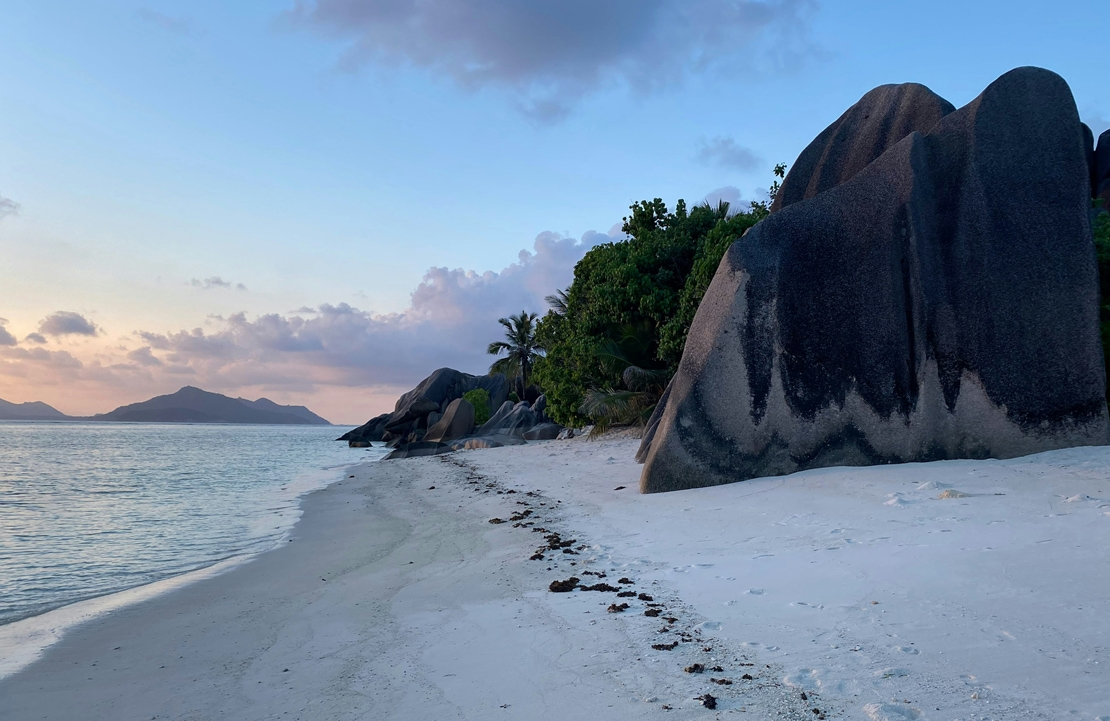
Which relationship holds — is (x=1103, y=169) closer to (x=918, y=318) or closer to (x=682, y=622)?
(x=918, y=318)

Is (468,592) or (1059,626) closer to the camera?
(1059,626)

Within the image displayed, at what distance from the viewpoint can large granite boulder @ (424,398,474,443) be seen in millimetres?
42844

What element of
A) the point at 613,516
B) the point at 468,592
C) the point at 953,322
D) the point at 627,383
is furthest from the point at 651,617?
the point at 627,383

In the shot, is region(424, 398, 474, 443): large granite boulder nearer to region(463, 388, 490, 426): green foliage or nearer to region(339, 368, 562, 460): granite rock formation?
region(339, 368, 562, 460): granite rock formation

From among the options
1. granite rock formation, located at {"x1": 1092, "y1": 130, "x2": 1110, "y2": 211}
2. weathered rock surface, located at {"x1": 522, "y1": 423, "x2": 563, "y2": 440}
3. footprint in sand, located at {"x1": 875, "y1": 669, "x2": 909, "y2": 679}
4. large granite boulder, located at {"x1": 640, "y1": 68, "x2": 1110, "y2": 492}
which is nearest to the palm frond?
large granite boulder, located at {"x1": 640, "y1": 68, "x2": 1110, "y2": 492}

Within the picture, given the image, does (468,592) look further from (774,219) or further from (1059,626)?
(774,219)

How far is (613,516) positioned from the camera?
923 cm

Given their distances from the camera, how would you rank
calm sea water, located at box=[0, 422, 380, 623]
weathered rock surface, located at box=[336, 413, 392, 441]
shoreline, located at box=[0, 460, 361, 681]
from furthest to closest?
1. weathered rock surface, located at box=[336, 413, 392, 441]
2. calm sea water, located at box=[0, 422, 380, 623]
3. shoreline, located at box=[0, 460, 361, 681]

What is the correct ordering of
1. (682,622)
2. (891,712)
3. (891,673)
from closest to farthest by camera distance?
(891,712), (891,673), (682,622)

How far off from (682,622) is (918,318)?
746cm

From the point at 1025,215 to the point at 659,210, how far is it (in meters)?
14.1

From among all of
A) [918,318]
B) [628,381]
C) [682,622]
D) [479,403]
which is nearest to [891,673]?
[682,622]

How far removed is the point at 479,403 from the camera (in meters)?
51.6

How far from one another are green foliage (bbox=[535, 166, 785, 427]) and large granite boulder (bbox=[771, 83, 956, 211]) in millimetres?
4166
